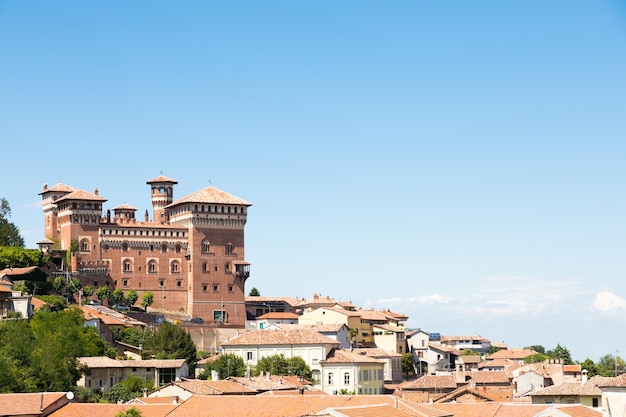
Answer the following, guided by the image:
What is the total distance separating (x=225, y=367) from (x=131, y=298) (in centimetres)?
2978

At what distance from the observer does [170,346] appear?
9662 centimetres

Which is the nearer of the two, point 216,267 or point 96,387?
point 96,387

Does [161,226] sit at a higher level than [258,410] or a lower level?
higher

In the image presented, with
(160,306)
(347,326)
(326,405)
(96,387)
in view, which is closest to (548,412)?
(326,405)

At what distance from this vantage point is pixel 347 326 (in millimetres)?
110312

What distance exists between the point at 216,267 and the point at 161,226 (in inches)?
238

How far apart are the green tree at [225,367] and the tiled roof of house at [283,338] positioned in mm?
2776

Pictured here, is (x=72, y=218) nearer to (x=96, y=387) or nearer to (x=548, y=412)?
(x=96, y=387)

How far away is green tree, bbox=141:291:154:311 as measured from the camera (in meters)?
120

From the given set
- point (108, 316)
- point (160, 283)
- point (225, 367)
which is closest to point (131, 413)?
point (225, 367)

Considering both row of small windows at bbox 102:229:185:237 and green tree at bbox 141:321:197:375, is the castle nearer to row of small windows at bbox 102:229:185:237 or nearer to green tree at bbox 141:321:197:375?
row of small windows at bbox 102:229:185:237

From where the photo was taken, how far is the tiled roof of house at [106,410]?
6091 centimetres

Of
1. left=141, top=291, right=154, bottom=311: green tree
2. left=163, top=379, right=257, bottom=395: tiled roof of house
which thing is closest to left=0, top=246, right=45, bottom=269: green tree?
left=141, top=291, right=154, bottom=311: green tree

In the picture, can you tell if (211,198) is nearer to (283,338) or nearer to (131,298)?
(131,298)
